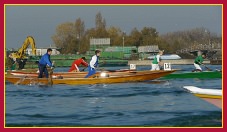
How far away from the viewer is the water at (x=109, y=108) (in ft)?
39.9

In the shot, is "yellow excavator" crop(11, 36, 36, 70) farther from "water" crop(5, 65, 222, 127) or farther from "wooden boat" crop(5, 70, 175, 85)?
"water" crop(5, 65, 222, 127)

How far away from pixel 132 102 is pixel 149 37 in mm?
82701

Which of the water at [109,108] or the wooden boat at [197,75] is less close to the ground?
the wooden boat at [197,75]

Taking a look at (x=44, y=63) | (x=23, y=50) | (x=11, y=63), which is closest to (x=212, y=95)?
(x=44, y=63)

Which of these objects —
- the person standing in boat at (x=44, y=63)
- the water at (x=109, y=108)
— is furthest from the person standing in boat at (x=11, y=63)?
the water at (x=109, y=108)

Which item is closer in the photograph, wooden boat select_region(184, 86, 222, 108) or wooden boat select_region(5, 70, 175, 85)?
wooden boat select_region(184, 86, 222, 108)

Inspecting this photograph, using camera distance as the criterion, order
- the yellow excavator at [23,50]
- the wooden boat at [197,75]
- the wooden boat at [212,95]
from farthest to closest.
A: the yellow excavator at [23,50] → the wooden boat at [197,75] → the wooden boat at [212,95]

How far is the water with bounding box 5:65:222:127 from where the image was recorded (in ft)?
39.9

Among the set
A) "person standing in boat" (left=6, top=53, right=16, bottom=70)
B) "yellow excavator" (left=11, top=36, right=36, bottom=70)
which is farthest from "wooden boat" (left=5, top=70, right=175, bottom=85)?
"yellow excavator" (left=11, top=36, right=36, bottom=70)

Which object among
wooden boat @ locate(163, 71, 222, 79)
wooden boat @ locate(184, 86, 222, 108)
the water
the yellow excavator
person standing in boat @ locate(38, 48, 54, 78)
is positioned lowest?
the water

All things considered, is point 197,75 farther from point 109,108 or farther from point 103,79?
point 109,108

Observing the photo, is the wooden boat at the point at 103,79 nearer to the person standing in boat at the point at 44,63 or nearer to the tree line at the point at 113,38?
the person standing in boat at the point at 44,63

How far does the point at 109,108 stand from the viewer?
581 inches

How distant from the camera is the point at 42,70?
24.5 metres
